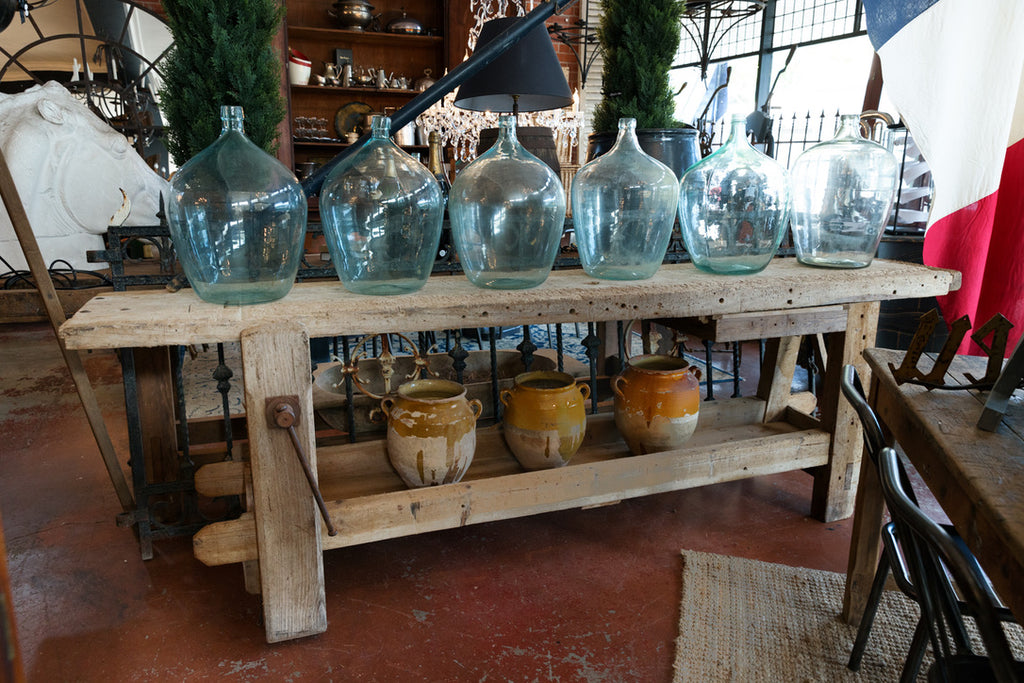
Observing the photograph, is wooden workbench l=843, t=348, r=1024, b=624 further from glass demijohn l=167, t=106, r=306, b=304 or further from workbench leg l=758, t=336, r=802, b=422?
glass demijohn l=167, t=106, r=306, b=304

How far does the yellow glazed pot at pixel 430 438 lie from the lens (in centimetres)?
164

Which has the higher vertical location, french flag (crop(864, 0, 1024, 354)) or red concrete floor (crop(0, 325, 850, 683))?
french flag (crop(864, 0, 1024, 354))

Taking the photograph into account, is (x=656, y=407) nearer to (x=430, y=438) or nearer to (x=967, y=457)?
(x=430, y=438)

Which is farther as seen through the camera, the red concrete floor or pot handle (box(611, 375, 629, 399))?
pot handle (box(611, 375, 629, 399))

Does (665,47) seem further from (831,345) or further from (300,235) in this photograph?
(300,235)

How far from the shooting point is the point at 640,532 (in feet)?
6.48

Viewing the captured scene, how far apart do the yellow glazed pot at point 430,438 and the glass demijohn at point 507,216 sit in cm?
33

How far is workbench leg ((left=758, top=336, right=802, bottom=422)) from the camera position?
2180 millimetres

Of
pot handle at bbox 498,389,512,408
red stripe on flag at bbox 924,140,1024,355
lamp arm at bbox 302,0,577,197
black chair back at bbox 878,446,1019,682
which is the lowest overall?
pot handle at bbox 498,389,512,408

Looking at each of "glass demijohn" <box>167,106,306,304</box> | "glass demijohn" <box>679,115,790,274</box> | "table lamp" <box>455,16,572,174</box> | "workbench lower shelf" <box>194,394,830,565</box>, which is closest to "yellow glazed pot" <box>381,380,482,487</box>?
"workbench lower shelf" <box>194,394,830,565</box>

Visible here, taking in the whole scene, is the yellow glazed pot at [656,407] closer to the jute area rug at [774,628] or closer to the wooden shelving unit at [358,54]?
the jute area rug at [774,628]

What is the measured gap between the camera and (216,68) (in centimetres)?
223

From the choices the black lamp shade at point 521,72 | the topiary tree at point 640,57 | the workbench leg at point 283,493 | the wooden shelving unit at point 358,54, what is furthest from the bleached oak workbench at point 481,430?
the wooden shelving unit at point 358,54

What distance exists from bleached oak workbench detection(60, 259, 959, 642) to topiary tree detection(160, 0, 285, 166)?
1.04m
